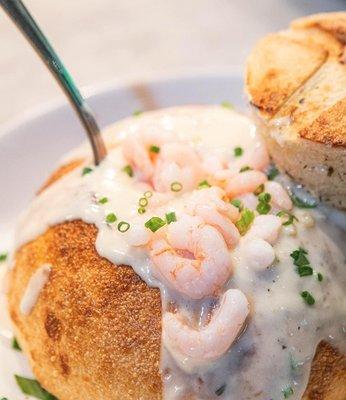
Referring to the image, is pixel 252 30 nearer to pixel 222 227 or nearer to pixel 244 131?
pixel 244 131

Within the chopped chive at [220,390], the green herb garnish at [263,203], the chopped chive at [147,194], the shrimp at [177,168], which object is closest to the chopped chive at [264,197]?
the green herb garnish at [263,203]

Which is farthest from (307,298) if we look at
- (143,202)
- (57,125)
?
(57,125)

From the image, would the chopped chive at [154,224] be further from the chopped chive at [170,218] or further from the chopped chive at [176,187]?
the chopped chive at [176,187]

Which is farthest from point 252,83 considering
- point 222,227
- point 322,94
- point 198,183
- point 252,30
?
point 252,30

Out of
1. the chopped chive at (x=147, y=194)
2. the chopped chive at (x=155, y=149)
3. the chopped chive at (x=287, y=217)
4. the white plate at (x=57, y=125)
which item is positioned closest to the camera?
the chopped chive at (x=287, y=217)

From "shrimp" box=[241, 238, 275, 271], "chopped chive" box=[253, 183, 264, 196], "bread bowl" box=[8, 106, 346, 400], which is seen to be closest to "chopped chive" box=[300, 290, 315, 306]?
"bread bowl" box=[8, 106, 346, 400]
